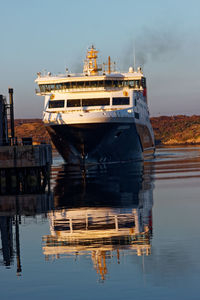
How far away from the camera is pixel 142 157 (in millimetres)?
67625

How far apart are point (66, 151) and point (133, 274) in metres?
43.2

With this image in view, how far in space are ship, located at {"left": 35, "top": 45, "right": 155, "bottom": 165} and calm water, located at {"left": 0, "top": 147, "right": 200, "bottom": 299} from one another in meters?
19.7

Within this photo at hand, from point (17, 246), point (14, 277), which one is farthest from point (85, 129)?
point (14, 277)

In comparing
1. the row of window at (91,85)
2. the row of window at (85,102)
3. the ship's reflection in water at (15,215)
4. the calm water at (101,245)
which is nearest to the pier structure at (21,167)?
the ship's reflection in water at (15,215)

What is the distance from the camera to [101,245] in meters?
17.0

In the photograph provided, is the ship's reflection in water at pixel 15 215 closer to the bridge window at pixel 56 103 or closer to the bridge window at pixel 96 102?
the bridge window at pixel 96 102

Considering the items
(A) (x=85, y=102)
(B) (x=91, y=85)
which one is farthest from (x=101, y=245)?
(B) (x=91, y=85)

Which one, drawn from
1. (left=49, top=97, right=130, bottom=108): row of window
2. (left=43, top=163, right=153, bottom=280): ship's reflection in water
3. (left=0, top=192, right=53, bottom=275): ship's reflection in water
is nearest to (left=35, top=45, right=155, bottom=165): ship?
(left=49, top=97, right=130, bottom=108): row of window

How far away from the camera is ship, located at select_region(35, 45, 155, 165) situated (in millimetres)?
52594

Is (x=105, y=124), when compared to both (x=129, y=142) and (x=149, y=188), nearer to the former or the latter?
(x=129, y=142)

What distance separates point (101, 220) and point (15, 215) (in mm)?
4549

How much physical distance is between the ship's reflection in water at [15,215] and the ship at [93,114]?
18616 mm

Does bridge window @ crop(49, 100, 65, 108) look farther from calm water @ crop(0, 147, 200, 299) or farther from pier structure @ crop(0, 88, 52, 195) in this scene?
calm water @ crop(0, 147, 200, 299)

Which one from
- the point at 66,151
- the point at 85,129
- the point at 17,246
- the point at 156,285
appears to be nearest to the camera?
the point at 156,285
